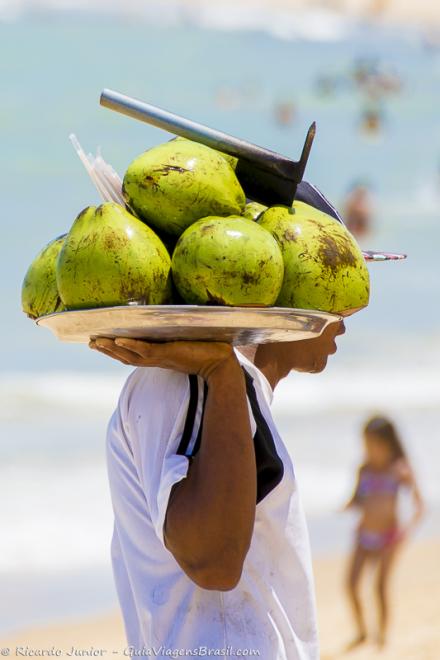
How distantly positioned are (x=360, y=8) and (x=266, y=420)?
2320 cm

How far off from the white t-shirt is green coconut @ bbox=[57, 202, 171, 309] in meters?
0.26

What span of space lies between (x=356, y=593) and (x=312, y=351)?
4.51 m

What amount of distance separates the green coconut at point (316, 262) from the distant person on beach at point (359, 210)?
18.1 metres

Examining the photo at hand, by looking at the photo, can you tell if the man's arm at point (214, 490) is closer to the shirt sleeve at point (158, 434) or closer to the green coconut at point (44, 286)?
the shirt sleeve at point (158, 434)

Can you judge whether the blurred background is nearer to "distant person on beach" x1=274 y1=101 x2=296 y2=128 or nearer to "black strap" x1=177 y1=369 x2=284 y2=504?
"distant person on beach" x1=274 y1=101 x2=296 y2=128

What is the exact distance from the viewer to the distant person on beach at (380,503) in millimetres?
6914

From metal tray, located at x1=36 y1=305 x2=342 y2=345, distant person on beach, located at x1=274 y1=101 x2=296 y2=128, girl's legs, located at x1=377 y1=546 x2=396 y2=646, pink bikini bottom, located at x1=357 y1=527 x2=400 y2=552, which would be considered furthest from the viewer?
distant person on beach, located at x1=274 y1=101 x2=296 y2=128

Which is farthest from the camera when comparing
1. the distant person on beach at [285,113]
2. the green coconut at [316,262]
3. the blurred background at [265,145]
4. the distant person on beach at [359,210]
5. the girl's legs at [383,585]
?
the distant person on beach at [285,113]

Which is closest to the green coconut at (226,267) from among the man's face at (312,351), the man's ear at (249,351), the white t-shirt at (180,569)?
the white t-shirt at (180,569)

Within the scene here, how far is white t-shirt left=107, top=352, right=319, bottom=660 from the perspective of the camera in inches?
83.7

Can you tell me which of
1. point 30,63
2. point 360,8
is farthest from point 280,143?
point 30,63

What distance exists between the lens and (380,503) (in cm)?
699

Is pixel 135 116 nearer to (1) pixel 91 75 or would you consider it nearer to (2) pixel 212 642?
(2) pixel 212 642

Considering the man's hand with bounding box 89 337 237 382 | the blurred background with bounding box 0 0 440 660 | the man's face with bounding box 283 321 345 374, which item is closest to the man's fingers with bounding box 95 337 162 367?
the man's hand with bounding box 89 337 237 382
